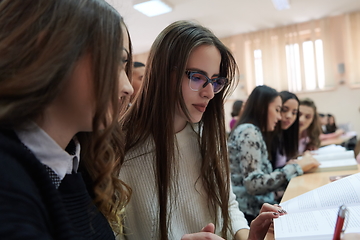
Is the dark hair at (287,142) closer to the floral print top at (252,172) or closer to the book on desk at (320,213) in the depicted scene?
the floral print top at (252,172)

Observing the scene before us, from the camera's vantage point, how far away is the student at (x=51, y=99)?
458 mm

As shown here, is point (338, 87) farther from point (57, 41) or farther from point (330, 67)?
point (57, 41)

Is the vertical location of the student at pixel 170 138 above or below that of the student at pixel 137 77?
below

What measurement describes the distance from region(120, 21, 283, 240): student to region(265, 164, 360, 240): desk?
0.36 metres

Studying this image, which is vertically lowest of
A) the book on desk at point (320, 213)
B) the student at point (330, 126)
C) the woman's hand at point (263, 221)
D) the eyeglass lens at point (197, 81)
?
the student at point (330, 126)

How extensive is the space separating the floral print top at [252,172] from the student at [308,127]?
149 centimetres

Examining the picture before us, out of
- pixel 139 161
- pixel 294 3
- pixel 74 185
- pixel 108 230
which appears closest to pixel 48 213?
pixel 74 185

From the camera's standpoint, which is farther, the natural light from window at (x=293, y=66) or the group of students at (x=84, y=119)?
the natural light from window at (x=293, y=66)

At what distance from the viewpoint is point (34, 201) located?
17.8 inches

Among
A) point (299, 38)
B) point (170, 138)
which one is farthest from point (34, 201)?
point (299, 38)

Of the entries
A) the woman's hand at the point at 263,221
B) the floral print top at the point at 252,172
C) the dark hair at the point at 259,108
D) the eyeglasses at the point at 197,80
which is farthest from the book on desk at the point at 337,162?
the eyeglasses at the point at 197,80

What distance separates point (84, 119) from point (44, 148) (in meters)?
0.09

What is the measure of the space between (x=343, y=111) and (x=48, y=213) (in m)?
5.64

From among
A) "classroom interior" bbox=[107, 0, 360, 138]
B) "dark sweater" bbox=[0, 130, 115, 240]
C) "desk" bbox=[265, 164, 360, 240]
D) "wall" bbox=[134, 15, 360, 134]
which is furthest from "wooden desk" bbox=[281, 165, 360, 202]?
"wall" bbox=[134, 15, 360, 134]
